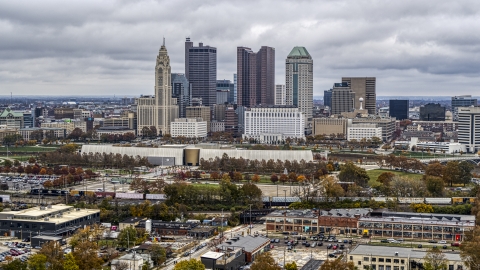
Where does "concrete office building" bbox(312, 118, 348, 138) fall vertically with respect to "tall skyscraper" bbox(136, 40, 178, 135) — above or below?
below

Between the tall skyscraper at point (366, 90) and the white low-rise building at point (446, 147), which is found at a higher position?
the tall skyscraper at point (366, 90)

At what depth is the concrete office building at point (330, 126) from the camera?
278 feet

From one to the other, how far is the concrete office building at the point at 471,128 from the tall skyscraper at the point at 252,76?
5747 centimetres

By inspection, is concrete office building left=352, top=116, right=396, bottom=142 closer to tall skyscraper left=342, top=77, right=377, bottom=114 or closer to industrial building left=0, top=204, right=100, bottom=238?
tall skyscraper left=342, top=77, right=377, bottom=114

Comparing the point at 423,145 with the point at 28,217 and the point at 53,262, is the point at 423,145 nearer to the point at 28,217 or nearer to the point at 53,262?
the point at 28,217

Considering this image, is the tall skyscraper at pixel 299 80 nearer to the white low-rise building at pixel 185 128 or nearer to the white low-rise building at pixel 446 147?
the white low-rise building at pixel 185 128

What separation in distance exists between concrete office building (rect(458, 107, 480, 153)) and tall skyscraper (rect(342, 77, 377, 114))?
127 ft

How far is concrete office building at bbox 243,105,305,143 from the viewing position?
8306cm

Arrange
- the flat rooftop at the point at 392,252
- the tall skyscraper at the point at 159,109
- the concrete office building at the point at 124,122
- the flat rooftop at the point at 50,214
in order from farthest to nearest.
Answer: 1. the concrete office building at the point at 124,122
2. the tall skyscraper at the point at 159,109
3. the flat rooftop at the point at 50,214
4. the flat rooftop at the point at 392,252

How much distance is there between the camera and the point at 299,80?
98312 millimetres

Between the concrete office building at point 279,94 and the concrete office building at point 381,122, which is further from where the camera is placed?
the concrete office building at point 279,94

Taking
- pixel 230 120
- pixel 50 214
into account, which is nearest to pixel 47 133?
pixel 230 120

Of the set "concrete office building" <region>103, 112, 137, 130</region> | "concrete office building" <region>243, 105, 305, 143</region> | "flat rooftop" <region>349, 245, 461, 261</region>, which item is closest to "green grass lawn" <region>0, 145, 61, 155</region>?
"concrete office building" <region>103, 112, 137, 130</region>

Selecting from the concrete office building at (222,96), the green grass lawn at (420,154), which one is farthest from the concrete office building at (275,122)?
the concrete office building at (222,96)
